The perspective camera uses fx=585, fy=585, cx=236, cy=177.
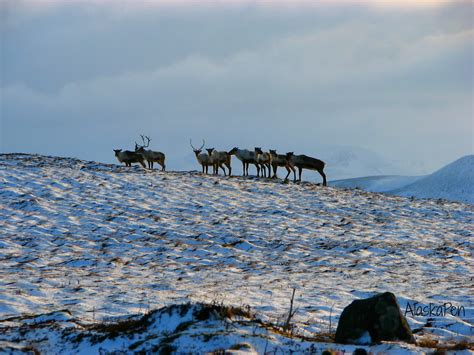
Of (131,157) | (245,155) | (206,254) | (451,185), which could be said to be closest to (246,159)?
(245,155)

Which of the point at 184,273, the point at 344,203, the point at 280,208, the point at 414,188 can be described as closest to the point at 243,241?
the point at 184,273

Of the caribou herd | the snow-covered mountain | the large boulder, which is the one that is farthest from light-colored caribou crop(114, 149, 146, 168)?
the snow-covered mountain

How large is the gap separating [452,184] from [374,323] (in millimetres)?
57260

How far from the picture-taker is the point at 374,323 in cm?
749

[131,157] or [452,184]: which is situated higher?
[131,157]

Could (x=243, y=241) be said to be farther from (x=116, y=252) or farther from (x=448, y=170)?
(x=448, y=170)

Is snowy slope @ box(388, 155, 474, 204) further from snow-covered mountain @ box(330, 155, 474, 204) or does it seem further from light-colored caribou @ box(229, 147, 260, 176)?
light-colored caribou @ box(229, 147, 260, 176)

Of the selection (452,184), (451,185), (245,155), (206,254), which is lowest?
(206,254)

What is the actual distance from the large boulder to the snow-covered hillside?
46 cm

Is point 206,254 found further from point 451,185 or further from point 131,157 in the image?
point 451,185

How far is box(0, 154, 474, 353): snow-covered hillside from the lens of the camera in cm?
852

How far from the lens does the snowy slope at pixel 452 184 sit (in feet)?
→ 188

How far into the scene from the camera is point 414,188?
6619 cm

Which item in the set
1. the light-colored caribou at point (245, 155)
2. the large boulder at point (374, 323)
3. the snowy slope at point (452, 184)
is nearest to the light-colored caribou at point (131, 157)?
the light-colored caribou at point (245, 155)
